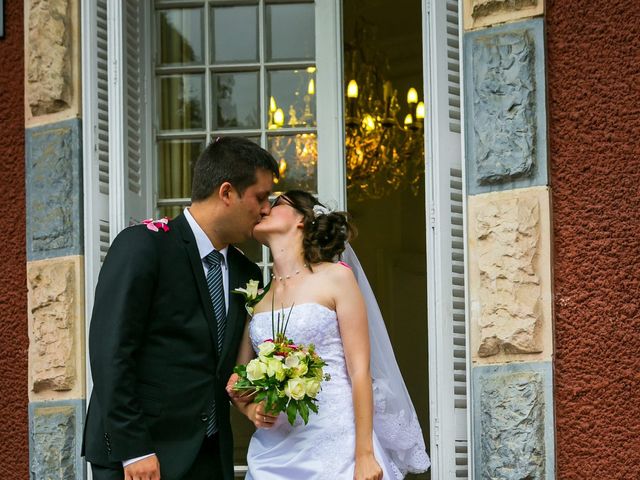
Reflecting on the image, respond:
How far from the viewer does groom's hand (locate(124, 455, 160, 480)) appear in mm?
3990

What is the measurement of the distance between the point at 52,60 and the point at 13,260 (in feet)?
3.05

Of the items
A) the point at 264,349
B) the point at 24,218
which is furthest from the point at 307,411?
the point at 24,218

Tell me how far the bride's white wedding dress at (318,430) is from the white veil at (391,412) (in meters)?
0.13

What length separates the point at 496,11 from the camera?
4543 millimetres

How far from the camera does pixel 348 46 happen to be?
8.23 metres

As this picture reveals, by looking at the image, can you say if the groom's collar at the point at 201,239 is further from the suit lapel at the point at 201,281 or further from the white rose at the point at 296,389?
the white rose at the point at 296,389

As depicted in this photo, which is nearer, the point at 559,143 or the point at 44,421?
the point at 559,143

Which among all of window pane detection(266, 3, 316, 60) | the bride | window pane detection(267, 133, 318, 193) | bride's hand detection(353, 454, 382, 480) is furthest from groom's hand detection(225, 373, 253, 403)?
window pane detection(266, 3, 316, 60)

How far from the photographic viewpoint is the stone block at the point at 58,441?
5059 millimetres

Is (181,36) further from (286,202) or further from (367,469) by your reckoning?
(367,469)

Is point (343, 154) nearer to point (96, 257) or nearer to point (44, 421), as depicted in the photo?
point (96, 257)

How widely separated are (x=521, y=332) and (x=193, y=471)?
132cm

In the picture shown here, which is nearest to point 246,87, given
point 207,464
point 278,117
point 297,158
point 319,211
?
point 278,117

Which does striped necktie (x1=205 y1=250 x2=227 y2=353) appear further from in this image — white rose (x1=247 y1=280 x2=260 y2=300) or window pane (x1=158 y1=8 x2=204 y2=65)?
window pane (x1=158 y1=8 x2=204 y2=65)
